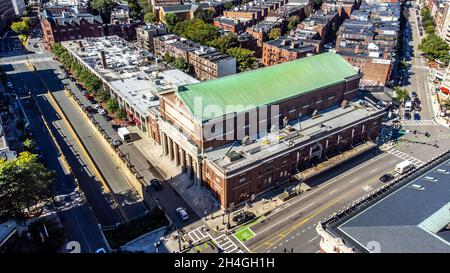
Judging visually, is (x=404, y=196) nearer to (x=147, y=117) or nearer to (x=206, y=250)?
(x=206, y=250)

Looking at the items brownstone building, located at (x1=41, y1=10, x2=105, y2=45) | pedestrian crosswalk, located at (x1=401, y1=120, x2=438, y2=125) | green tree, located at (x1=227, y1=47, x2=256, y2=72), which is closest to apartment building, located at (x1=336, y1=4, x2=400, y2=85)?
pedestrian crosswalk, located at (x1=401, y1=120, x2=438, y2=125)

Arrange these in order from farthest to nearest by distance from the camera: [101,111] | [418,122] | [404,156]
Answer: [101,111]
[418,122]
[404,156]

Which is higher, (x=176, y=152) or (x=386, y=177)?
(x=176, y=152)

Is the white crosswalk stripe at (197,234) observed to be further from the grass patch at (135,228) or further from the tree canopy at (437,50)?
the tree canopy at (437,50)

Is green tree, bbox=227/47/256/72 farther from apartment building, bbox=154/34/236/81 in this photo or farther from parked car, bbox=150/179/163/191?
parked car, bbox=150/179/163/191

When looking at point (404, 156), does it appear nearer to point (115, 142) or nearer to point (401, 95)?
point (401, 95)

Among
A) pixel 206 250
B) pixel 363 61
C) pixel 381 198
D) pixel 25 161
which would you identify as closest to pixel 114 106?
pixel 25 161

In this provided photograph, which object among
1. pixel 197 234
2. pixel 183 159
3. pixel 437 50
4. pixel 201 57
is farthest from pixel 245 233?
pixel 437 50
